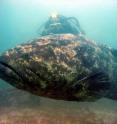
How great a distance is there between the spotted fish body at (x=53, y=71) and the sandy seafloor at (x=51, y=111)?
2.74 metres

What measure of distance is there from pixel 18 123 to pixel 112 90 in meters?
2.66

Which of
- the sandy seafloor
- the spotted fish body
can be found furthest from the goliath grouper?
the sandy seafloor

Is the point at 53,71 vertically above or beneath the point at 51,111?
beneath

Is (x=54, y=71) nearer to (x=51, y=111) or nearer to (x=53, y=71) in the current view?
(x=53, y=71)

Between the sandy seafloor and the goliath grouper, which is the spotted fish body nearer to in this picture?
the goliath grouper

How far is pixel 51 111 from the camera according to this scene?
718 cm

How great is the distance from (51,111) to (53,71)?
12.7 feet

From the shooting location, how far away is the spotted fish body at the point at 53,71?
351 centimetres

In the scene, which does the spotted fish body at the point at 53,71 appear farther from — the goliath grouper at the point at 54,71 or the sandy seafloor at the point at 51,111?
the sandy seafloor at the point at 51,111

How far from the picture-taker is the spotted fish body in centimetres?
351

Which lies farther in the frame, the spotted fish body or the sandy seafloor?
the sandy seafloor

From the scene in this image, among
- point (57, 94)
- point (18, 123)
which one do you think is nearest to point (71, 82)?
point (57, 94)

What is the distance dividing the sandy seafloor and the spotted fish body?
274 centimetres

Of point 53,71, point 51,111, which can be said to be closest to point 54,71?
point 53,71
